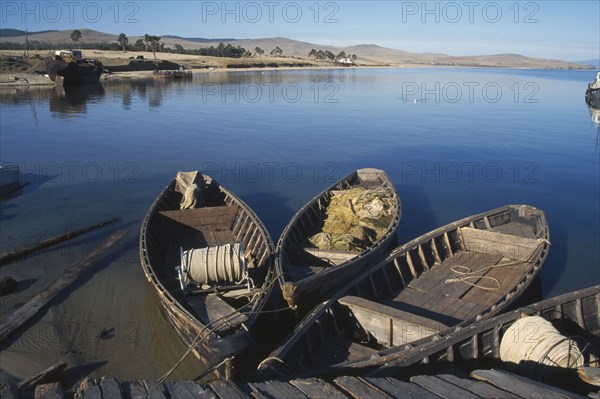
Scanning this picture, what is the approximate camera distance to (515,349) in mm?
9344

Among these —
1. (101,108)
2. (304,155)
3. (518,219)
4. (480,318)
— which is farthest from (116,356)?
(101,108)

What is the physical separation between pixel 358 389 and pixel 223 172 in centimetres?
2493

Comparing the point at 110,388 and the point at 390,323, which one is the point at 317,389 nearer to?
the point at 110,388

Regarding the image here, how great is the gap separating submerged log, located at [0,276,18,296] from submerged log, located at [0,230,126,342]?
3.16ft

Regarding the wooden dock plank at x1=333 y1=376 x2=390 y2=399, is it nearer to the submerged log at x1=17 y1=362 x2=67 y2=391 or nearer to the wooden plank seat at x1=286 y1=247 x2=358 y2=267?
the submerged log at x1=17 y1=362 x2=67 y2=391

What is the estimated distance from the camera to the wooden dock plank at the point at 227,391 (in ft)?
19.5

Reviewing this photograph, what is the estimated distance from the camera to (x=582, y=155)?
1415 inches

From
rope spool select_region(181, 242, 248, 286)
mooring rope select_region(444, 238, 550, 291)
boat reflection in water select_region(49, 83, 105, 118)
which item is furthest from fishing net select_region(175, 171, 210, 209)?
boat reflection in water select_region(49, 83, 105, 118)

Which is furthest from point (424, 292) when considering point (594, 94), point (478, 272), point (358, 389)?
point (594, 94)

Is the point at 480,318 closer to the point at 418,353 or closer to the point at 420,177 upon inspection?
the point at 418,353

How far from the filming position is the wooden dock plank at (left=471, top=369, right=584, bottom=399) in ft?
20.4

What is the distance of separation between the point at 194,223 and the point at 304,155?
62.1ft

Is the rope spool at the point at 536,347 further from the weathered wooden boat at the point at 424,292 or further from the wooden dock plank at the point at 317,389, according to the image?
the wooden dock plank at the point at 317,389

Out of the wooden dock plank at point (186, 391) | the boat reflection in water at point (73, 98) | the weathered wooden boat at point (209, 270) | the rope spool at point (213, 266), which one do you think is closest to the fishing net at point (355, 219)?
the weathered wooden boat at point (209, 270)
